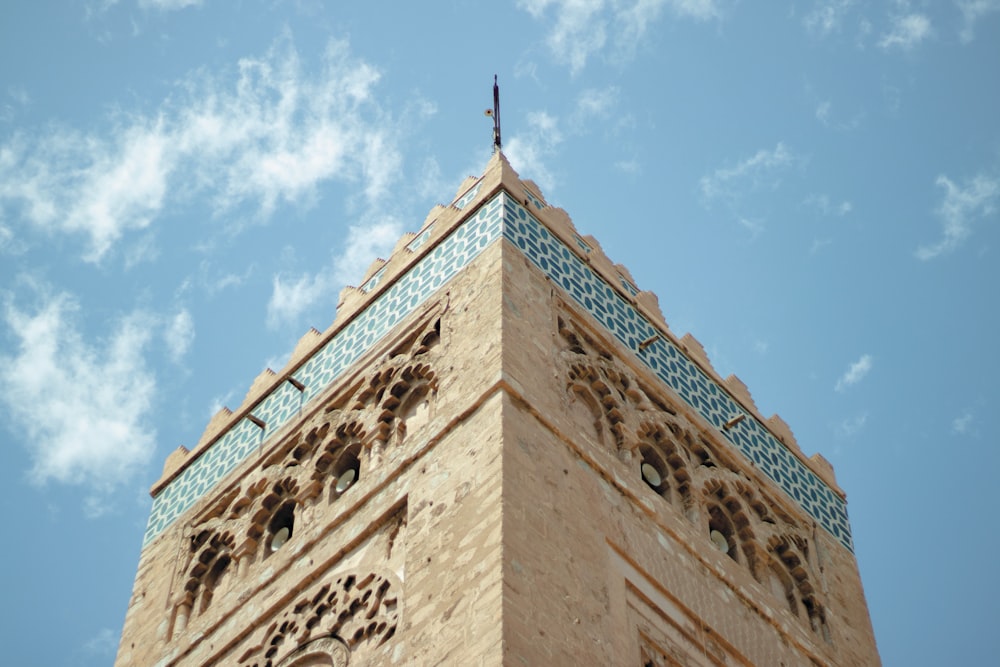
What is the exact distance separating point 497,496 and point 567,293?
2.98 meters

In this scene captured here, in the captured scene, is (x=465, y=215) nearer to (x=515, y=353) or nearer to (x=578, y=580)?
(x=515, y=353)

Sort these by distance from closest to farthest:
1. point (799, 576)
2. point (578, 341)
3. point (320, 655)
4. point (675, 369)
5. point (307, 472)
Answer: point (320, 655) → point (307, 472) → point (578, 341) → point (799, 576) → point (675, 369)

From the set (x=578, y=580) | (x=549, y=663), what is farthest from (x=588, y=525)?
(x=549, y=663)

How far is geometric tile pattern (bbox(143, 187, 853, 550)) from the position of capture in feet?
47.9

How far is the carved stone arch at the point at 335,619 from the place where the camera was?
1188cm

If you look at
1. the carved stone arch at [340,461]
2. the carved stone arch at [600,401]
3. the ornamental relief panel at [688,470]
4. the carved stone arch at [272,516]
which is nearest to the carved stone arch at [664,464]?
the ornamental relief panel at [688,470]

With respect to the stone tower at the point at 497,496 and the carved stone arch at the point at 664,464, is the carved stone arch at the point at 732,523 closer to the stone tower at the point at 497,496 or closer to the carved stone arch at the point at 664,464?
the stone tower at the point at 497,496

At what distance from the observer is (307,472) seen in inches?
552

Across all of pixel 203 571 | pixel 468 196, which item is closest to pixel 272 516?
pixel 203 571

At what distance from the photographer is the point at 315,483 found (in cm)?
1386

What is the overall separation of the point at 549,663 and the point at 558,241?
15.3 ft

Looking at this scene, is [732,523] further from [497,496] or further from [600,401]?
[497,496]

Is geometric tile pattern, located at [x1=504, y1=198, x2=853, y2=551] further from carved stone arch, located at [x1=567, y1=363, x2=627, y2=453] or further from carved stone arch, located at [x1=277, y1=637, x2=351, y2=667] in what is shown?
carved stone arch, located at [x1=277, y1=637, x2=351, y2=667]

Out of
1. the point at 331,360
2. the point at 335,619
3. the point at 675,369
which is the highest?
the point at 331,360
